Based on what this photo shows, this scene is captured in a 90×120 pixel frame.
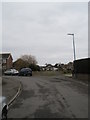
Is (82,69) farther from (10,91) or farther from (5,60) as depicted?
(5,60)

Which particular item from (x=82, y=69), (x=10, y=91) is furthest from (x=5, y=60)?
(x=10, y=91)

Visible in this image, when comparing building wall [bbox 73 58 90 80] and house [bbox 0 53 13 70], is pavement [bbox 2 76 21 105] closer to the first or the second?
building wall [bbox 73 58 90 80]

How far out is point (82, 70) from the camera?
34375 mm

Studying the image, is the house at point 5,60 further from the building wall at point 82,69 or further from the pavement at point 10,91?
the pavement at point 10,91

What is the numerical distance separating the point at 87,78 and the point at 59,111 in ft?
65.9

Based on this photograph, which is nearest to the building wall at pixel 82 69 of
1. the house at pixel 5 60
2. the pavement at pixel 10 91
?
the pavement at pixel 10 91

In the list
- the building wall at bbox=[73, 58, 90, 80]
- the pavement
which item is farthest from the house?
the pavement

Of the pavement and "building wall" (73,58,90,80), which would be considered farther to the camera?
"building wall" (73,58,90,80)

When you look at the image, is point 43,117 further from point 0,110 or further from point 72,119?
point 0,110

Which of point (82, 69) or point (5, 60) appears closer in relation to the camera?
point (82, 69)

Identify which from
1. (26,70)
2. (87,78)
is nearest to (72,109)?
(87,78)

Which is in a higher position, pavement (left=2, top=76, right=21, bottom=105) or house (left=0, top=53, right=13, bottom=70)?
house (left=0, top=53, right=13, bottom=70)

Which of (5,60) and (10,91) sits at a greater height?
(5,60)

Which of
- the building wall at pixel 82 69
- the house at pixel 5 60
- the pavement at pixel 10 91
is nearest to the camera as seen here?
the pavement at pixel 10 91
